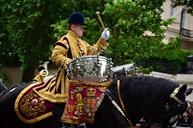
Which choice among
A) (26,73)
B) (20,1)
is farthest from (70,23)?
(26,73)

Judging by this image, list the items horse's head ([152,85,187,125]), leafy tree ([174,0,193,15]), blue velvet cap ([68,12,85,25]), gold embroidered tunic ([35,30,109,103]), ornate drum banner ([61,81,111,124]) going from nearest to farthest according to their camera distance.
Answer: horse's head ([152,85,187,125]) < ornate drum banner ([61,81,111,124]) < gold embroidered tunic ([35,30,109,103]) < blue velvet cap ([68,12,85,25]) < leafy tree ([174,0,193,15])

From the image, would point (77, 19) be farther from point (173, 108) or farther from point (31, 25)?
point (31, 25)

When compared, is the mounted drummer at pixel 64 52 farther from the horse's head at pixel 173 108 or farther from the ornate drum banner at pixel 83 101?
the horse's head at pixel 173 108

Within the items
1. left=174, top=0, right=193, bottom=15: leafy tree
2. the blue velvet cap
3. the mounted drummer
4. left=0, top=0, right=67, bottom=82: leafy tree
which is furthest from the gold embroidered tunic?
left=174, top=0, right=193, bottom=15: leafy tree

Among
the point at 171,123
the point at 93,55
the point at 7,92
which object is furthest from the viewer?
the point at 7,92

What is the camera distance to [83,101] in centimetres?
861

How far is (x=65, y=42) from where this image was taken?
8781mm

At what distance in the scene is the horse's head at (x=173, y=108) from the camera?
820 centimetres

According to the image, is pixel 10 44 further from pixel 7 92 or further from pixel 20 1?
pixel 7 92

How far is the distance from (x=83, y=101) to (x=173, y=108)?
128 centimetres

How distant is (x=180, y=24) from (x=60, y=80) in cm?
3510

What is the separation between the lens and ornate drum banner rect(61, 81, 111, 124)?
848 centimetres

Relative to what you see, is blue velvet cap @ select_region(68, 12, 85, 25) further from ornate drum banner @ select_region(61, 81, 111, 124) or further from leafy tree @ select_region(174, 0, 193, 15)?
leafy tree @ select_region(174, 0, 193, 15)

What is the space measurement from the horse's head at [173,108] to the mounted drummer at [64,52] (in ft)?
4.63
